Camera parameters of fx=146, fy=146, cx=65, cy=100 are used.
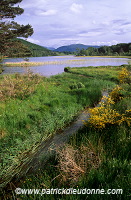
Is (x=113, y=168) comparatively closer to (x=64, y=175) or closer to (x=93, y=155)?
(x=93, y=155)

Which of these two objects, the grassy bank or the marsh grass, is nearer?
the grassy bank

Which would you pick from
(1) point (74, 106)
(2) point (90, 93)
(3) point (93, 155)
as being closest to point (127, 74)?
(2) point (90, 93)

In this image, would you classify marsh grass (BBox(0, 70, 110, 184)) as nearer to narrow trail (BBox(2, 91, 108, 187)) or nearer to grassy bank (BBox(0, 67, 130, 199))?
grassy bank (BBox(0, 67, 130, 199))

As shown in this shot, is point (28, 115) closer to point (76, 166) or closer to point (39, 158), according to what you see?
point (39, 158)

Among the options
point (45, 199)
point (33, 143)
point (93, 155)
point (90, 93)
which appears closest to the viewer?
point (45, 199)

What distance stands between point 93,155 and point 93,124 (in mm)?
2036

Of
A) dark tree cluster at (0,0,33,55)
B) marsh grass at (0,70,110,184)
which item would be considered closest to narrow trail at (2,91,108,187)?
marsh grass at (0,70,110,184)

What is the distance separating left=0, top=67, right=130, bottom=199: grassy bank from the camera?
3557mm

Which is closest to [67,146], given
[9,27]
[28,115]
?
[28,115]

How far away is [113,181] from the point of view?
10.8 ft

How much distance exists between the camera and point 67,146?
5.01 meters

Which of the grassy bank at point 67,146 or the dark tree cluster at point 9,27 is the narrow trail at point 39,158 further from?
the dark tree cluster at point 9,27


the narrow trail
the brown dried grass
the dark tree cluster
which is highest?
the dark tree cluster

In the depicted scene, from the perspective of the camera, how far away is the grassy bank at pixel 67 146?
11.7ft
